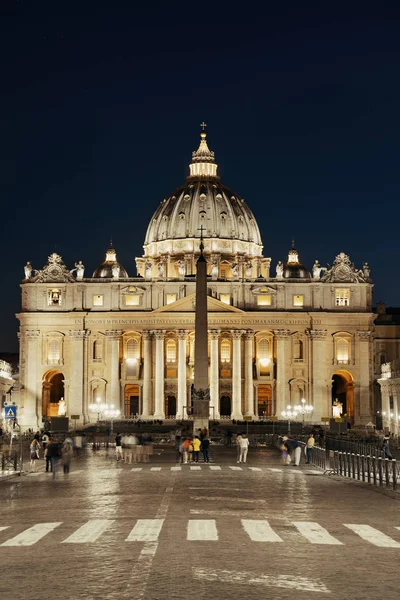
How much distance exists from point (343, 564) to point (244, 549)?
2.10 meters

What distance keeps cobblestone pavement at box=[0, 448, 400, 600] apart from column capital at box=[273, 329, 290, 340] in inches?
3740

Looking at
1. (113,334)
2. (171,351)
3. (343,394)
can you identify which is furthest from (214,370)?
(343,394)

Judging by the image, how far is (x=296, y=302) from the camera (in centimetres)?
13275

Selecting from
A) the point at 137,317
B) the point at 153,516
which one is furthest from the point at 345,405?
the point at 153,516

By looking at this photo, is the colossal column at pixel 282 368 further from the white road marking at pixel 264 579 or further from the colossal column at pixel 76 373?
the white road marking at pixel 264 579

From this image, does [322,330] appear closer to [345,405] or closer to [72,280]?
[345,405]

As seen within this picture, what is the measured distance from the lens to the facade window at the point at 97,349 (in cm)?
13150

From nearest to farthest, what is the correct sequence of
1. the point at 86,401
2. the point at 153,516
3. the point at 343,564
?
1. the point at 343,564
2. the point at 153,516
3. the point at 86,401

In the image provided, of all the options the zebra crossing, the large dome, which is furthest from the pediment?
the zebra crossing

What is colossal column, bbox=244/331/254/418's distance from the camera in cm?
13012

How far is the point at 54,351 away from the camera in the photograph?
132 m

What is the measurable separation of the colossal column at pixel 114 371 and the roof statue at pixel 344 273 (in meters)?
24.8

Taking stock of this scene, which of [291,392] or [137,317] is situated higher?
[137,317]

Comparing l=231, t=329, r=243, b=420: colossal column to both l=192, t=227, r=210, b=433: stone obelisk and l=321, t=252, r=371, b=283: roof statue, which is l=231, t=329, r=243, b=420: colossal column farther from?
l=192, t=227, r=210, b=433: stone obelisk
